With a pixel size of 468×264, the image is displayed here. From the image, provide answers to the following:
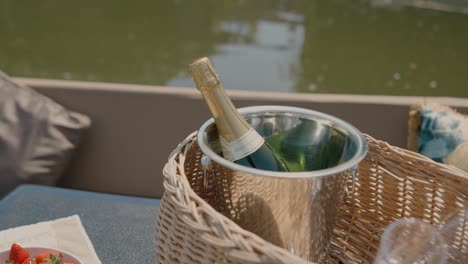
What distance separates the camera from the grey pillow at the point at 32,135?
1.48 metres

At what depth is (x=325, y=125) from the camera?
79 centimetres

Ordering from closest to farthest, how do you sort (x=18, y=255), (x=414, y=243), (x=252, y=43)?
(x=414, y=243)
(x=18, y=255)
(x=252, y=43)

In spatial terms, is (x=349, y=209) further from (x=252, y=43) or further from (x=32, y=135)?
(x=252, y=43)

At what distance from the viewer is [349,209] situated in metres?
0.91

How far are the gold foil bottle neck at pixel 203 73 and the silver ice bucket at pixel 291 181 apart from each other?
0.07 meters

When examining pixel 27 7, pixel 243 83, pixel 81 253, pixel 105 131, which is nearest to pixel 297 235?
pixel 81 253

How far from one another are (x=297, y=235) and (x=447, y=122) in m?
0.85

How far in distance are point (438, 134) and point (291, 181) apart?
0.88 meters

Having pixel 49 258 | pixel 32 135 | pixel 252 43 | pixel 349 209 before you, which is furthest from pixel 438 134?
pixel 252 43

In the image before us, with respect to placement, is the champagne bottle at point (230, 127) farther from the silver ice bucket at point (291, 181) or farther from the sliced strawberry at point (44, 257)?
the sliced strawberry at point (44, 257)

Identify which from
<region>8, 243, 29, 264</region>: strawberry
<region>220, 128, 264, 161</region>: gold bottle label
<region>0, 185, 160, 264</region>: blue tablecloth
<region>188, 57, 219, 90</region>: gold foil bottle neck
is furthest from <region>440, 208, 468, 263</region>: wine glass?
<region>8, 243, 29, 264</region>: strawberry

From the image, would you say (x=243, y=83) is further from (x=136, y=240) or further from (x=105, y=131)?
(x=136, y=240)

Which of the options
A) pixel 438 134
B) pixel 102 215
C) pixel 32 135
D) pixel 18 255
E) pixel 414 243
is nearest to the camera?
pixel 414 243

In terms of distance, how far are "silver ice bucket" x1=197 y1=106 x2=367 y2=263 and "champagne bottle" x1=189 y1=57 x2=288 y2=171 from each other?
28 millimetres
